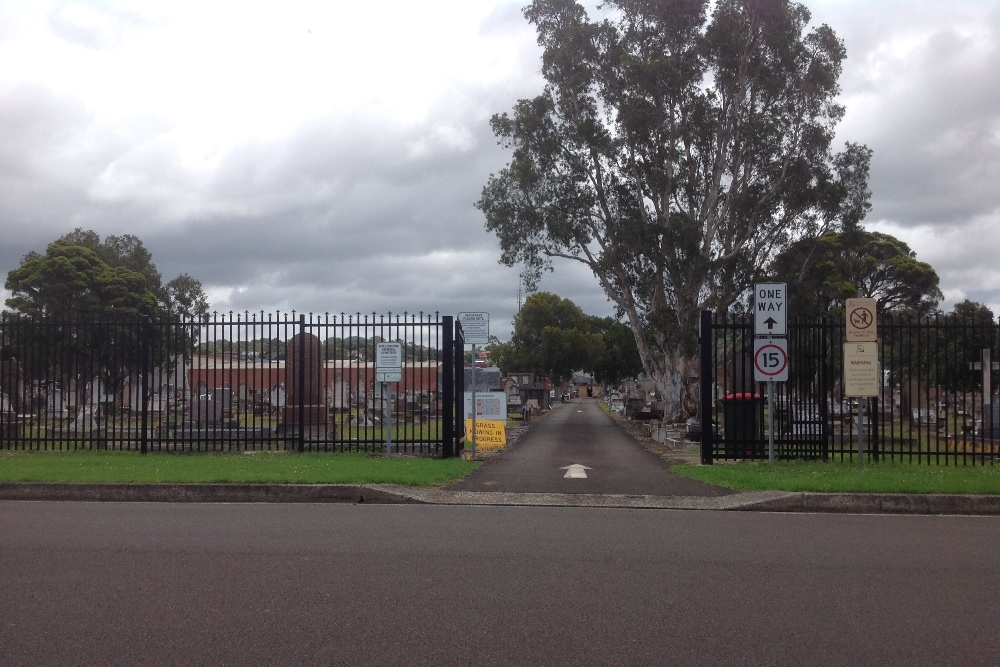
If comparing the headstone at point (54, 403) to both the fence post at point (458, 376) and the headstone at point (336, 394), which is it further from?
the fence post at point (458, 376)

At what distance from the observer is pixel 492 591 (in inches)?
262

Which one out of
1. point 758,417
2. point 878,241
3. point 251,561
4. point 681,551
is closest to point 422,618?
point 251,561

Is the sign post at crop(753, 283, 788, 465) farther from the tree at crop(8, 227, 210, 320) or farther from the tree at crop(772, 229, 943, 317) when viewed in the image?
the tree at crop(8, 227, 210, 320)

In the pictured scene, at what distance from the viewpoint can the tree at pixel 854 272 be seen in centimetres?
3366

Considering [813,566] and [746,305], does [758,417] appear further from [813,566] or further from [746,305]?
[746,305]

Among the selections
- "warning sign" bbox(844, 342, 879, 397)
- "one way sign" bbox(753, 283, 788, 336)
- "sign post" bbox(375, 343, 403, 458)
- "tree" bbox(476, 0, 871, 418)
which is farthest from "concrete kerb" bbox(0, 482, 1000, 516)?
"tree" bbox(476, 0, 871, 418)

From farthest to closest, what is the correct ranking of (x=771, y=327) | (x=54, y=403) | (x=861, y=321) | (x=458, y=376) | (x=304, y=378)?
1. (x=54, y=403)
2. (x=304, y=378)
3. (x=458, y=376)
4. (x=771, y=327)
5. (x=861, y=321)

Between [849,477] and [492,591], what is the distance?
8013mm

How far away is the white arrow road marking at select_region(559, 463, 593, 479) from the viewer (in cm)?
1433

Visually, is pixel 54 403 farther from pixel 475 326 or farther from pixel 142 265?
pixel 142 265

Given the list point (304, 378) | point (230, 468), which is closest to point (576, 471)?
point (230, 468)

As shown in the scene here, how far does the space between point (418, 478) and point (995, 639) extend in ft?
28.6

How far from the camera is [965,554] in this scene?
8328 mm

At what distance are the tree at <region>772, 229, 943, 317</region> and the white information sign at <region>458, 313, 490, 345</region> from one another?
19408mm
